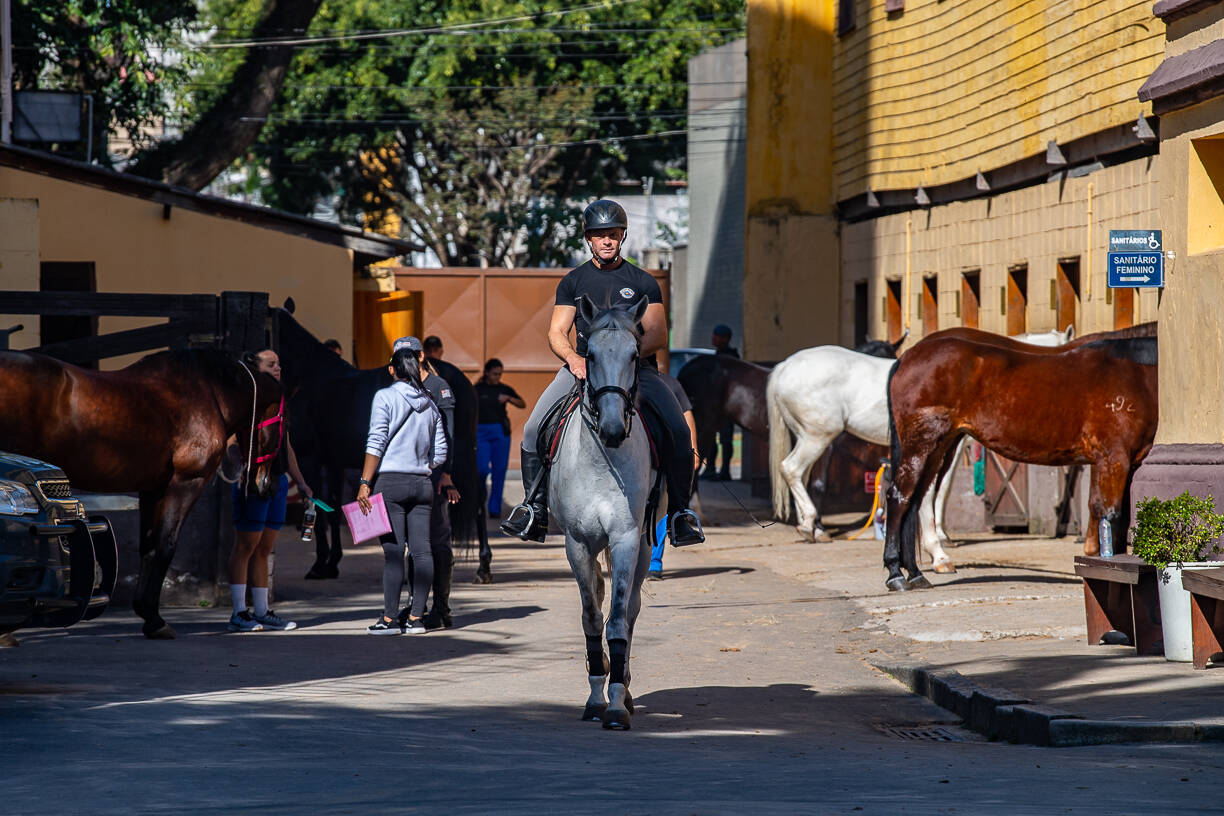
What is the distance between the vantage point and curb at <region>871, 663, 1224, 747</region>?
8250 mm

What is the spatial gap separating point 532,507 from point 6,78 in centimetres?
1906

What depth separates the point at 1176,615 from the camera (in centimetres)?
1048

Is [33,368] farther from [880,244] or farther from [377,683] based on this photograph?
[880,244]

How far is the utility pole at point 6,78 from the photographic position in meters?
26.0

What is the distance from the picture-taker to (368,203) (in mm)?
55906

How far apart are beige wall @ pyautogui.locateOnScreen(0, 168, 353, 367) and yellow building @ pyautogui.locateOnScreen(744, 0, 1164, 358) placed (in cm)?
751

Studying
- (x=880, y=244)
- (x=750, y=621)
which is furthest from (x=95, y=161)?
(x=750, y=621)

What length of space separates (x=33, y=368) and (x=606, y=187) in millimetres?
45774

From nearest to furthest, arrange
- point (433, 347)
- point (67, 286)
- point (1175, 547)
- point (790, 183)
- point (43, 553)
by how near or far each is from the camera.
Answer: point (43, 553) < point (1175, 547) < point (433, 347) < point (67, 286) < point (790, 183)

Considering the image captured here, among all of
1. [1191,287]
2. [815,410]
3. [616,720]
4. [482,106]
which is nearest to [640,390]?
[616,720]

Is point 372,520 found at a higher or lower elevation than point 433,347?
lower

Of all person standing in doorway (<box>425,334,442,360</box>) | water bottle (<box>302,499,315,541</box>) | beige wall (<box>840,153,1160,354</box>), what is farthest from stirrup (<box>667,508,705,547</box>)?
person standing in doorway (<box>425,334,442,360</box>)

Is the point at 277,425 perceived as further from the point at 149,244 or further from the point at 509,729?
the point at 149,244

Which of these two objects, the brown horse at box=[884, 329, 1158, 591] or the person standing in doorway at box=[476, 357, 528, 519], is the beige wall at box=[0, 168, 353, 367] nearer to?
the person standing in doorway at box=[476, 357, 528, 519]
